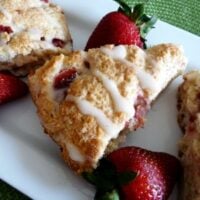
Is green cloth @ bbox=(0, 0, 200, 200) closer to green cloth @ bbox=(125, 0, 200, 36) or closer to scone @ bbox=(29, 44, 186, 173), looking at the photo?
green cloth @ bbox=(125, 0, 200, 36)

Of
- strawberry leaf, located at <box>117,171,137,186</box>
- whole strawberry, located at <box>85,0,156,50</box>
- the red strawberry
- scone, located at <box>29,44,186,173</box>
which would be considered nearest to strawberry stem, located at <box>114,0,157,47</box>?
whole strawberry, located at <box>85,0,156,50</box>

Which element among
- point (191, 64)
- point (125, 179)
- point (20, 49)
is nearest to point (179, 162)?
point (125, 179)

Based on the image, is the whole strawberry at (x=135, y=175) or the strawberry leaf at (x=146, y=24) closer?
the whole strawberry at (x=135, y=175)

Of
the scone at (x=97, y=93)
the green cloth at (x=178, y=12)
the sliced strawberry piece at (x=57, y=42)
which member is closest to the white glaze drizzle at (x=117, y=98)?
the scone at (x=97, y=93)

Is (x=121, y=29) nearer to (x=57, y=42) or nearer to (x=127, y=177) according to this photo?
(x=57, y=42)

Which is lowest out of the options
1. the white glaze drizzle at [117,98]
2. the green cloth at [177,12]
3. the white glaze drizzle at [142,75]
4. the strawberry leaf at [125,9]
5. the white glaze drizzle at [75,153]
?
the white glaze drizzle at [75,153]

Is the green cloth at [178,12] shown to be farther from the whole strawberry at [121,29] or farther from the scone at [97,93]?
the scone at [97,93]

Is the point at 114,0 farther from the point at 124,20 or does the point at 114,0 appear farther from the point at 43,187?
the point at 43,187
